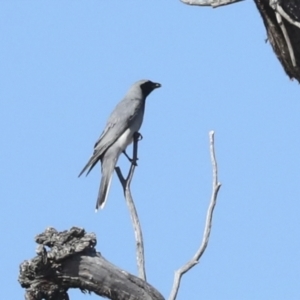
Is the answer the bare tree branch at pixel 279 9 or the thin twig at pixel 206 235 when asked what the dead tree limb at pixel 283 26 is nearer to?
the bare tree branch at pixel 279 9

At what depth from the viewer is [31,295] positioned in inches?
185

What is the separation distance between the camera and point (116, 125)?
28.3 ft

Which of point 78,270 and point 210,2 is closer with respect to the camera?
point 78,270

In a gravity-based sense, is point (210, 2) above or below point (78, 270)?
above

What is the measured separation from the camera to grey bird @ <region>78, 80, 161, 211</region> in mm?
8025

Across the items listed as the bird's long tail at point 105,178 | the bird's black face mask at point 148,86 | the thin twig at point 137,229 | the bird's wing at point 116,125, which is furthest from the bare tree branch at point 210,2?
the bird's black face mask at point 148,86

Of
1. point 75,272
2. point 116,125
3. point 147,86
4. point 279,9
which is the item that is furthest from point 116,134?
point 75,272

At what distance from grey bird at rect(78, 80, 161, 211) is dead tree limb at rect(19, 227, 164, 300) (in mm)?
2907

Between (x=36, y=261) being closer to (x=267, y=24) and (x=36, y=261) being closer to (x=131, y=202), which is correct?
(x=131, y=202)

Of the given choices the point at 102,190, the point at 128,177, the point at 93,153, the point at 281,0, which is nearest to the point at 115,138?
the point at 93,153

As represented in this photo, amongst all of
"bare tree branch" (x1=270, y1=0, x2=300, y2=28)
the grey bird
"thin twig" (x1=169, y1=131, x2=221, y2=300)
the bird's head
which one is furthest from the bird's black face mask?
"thin twig" (x1=169, y1=131, x2=221, y2=300)

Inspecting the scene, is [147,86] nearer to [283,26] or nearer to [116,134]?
[116,134]

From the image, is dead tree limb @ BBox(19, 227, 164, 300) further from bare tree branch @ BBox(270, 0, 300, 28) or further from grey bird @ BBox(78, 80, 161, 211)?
grey bird @ BBox(78, 80, 161, 211)

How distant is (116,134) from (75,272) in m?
3.95
